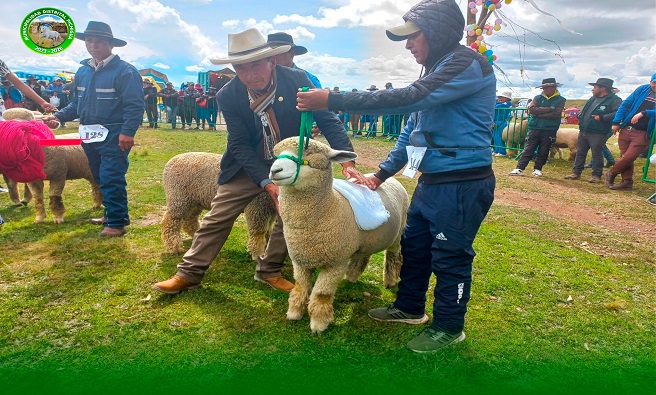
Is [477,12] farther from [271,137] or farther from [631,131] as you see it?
[271,137]

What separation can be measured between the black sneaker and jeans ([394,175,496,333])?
353 mm

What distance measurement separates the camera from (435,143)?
112 inches

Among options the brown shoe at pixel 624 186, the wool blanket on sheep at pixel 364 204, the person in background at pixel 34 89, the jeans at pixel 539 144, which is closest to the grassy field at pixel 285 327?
the wool blanket on sheep at pixel 364 204

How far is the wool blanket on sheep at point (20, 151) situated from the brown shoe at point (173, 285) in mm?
1610

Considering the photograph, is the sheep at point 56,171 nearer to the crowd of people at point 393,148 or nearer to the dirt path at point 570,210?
the crowd of people at point 393,148

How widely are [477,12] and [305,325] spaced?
7.24m

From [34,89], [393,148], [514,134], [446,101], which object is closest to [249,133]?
[393,148]

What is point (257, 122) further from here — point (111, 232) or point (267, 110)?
point (111, 232)

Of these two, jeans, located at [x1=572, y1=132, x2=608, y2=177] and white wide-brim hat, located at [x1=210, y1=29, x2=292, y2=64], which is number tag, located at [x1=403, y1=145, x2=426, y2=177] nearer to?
white wide-brim hat, located at [x1=210, y1=29, x2=292, y2=64]

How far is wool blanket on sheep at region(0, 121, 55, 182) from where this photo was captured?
12.4 ft

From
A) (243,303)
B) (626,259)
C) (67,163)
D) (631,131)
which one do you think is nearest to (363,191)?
(243,303)

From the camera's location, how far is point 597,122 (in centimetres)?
1000

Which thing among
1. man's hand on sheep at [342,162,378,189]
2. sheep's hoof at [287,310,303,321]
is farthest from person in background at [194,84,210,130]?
sheep's hoof at [287,310,303,321]

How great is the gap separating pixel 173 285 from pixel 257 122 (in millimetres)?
1557
